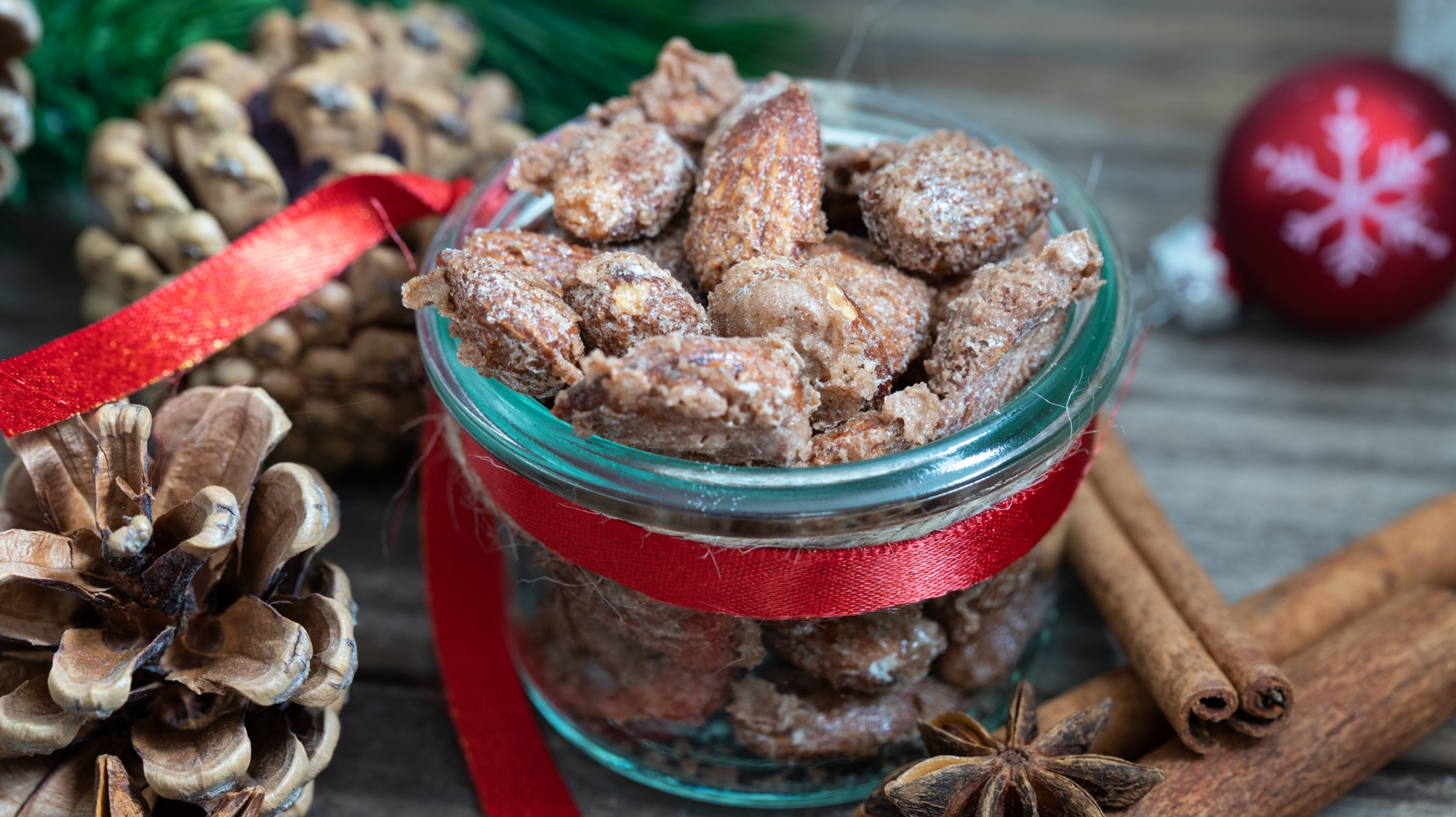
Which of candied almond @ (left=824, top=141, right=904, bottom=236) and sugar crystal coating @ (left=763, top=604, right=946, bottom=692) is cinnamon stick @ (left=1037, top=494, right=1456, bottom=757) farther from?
candied almond @ (left=824, top=141, right=904, bottom=236)

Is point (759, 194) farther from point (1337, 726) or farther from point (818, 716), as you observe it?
point (1337, 726)

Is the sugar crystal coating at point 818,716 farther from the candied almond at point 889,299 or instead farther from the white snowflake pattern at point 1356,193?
the white snowflake pattern at point 1356,193

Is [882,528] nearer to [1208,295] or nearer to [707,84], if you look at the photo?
[707,84]

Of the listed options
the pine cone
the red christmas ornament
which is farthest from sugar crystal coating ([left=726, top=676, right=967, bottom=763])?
the red christmas ornament

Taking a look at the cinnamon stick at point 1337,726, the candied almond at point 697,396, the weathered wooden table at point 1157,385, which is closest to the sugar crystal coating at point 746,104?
the candied almond at point 697,396

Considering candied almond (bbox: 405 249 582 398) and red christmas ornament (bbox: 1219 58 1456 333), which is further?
red christmas ornament (bbox: 1219 58 1456 333)

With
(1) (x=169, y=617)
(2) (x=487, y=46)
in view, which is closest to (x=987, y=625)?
(1) (x=169, y=617)
